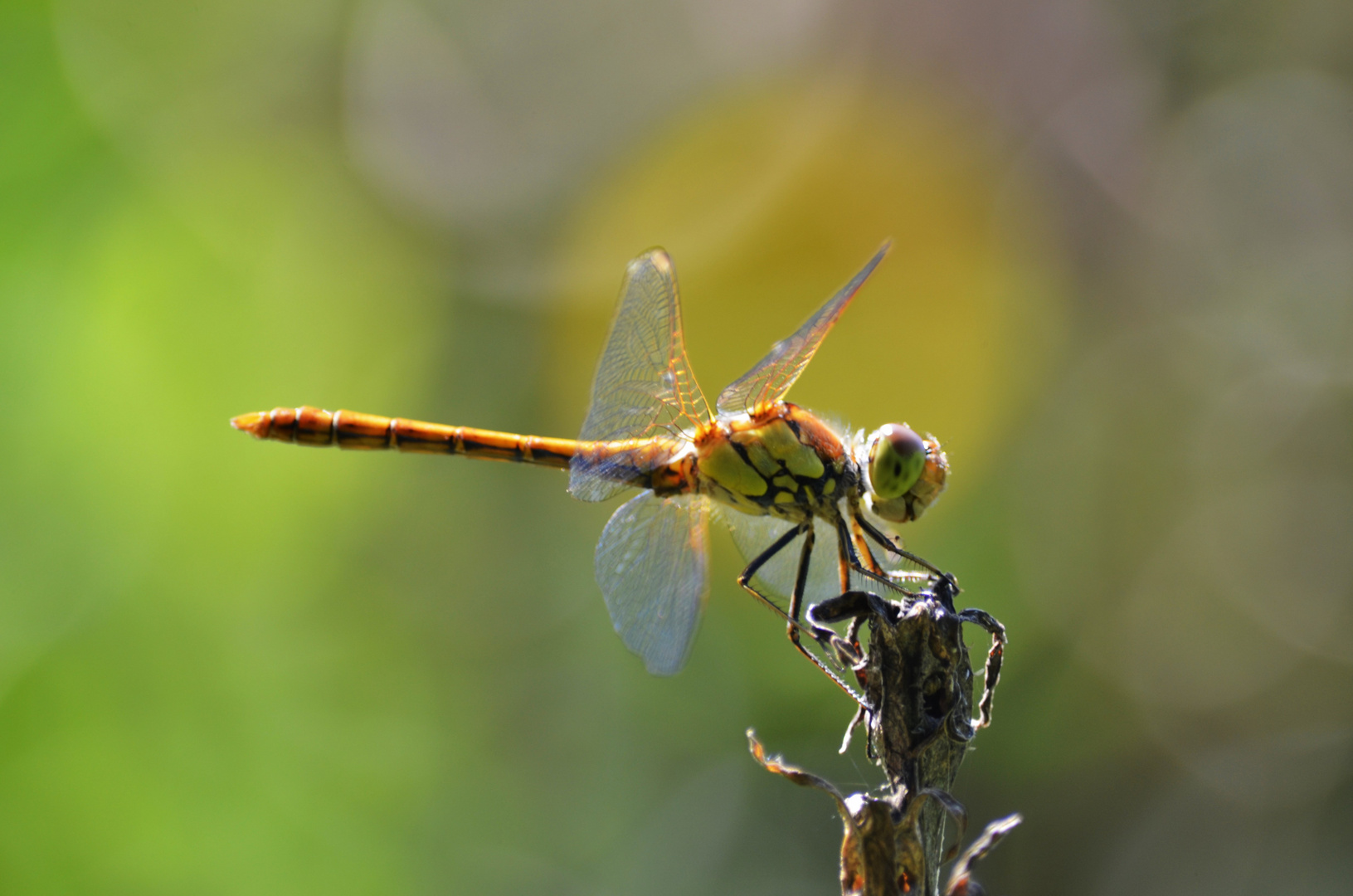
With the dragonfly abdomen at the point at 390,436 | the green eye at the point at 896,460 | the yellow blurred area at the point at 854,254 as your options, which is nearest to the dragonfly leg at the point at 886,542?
the green eye at the point at 896,460

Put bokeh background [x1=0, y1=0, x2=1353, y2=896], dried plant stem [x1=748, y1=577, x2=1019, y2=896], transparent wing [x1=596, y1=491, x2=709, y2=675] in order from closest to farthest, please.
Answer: dried plant stem [x1=748, y1=577, x2=1019, y2=896] → transparent wing [x1=596, y1=491, x2=709, y2=675] → bokeh background [x1=0, y1=0, x2=1353, y2=896]

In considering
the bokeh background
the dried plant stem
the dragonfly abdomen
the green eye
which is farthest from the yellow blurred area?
the dried plant stem

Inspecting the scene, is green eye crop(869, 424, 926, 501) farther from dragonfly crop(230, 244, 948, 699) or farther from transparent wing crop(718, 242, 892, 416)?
transparent wing crop(718, 242, 892, 416)

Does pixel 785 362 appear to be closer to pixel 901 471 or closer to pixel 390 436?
pixel 901 471

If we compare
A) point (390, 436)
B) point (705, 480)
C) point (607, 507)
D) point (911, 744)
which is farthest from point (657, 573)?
point (607, 507)

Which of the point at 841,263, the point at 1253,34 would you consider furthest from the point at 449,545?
the point at 1253,34

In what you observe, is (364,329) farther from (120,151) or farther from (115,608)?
(115,608)

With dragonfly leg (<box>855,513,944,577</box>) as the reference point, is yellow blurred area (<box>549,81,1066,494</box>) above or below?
above

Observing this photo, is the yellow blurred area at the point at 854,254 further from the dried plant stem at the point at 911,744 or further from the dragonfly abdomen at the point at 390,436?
the dried plant stem at the point at 911,744

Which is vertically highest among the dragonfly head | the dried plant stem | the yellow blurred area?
the yellow blurred area
